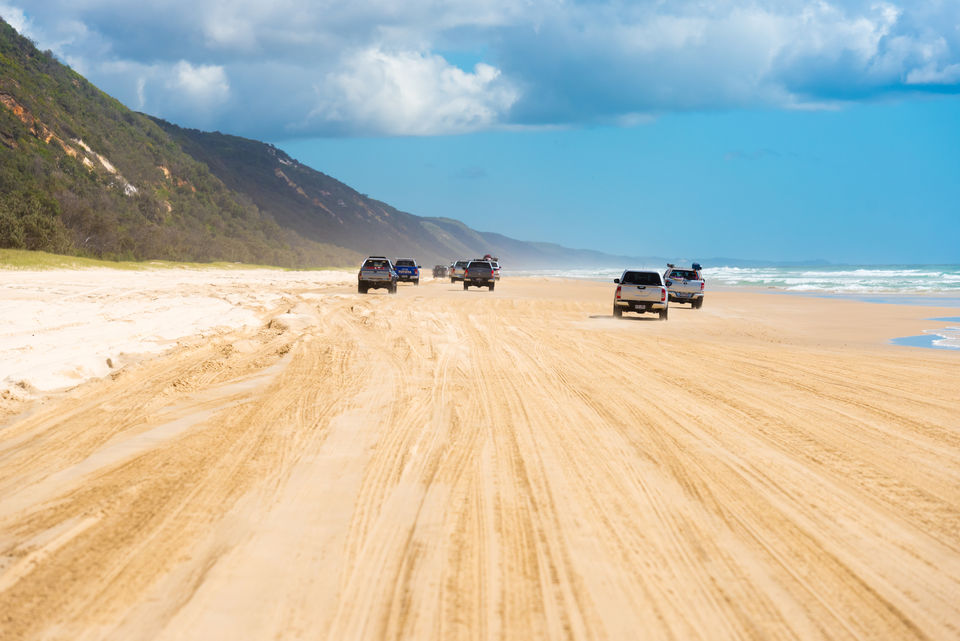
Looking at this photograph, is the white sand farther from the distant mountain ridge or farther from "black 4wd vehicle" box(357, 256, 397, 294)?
the distant mountain ridge

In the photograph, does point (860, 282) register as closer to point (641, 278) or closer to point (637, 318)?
point (637, 318)

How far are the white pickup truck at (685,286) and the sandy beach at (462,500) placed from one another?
72.3 ft

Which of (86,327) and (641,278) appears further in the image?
(641,278)

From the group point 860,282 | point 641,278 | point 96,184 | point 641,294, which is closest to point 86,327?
point 641,294

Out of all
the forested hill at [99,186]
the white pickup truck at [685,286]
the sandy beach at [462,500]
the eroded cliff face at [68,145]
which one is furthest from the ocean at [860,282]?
the eroded cliff face at [68,145]

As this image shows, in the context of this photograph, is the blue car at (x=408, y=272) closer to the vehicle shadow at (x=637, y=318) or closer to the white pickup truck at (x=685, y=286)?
the white pickup truck at (x=685, y=286)

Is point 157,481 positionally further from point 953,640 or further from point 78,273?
point 78,273

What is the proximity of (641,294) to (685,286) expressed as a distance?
9155 mm

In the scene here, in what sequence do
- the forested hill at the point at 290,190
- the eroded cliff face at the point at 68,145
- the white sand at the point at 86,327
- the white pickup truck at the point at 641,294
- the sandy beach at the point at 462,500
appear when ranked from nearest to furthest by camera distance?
the sandy beach at the point at 462,500 → the white sand at the point at 86,327 → the white pickup truck at the point at 641,294 → the eroded cliff face at the point at 68,145 → the forested hill at the point at 290,190

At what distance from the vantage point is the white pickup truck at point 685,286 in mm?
34969

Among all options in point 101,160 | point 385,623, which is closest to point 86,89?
point 101,160

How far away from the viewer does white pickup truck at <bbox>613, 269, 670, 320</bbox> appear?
26.5 metres

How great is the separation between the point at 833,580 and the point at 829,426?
4829 millimetres

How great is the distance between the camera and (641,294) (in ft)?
87.6
